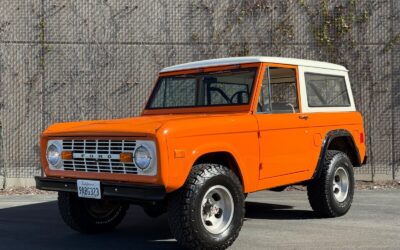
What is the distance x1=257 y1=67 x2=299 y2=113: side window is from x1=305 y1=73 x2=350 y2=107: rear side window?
0.76ft

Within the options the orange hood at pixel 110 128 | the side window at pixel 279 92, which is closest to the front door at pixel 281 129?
the side window at pixel 279 92

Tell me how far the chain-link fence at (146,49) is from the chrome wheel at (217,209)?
19.8 ft

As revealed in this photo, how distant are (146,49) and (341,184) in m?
5.50

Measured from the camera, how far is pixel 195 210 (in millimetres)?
4629

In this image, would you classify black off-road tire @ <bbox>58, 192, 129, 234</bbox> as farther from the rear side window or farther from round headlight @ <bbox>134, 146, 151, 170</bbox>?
the rear side window

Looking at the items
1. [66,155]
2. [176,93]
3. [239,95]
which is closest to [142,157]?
[66,155]

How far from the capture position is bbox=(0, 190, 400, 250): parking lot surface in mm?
5312

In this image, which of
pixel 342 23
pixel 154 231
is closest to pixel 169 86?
pixel 154 231

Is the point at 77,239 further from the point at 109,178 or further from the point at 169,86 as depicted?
the point at 169,86

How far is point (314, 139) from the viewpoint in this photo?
624 centimetres

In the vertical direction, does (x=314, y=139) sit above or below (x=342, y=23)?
below

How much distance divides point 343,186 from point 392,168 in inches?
170

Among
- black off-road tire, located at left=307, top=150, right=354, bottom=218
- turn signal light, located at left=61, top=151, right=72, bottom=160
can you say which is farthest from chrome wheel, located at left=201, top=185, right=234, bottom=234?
black off-road tire, located at left=307, top=150, right=354, bottom=218

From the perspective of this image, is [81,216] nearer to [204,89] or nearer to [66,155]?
[66,155]
